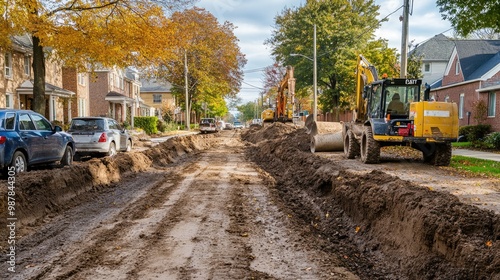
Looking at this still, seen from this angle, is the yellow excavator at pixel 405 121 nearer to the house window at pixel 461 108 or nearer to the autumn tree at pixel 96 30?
the autumn tree at pixel 96 30

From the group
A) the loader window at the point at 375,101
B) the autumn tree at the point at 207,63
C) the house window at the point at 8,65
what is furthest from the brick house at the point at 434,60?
the house window at the point at 8,65

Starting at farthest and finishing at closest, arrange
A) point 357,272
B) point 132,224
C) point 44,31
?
point 44,31
point 132,224
point 357,272

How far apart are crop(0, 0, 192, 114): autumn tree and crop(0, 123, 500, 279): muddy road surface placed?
30.7 ft

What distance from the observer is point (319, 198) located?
9609 mm

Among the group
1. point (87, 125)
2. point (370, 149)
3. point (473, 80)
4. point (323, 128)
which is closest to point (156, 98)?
point (473, 80)

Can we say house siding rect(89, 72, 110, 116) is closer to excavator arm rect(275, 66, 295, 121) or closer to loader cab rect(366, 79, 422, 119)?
excavator arm rect(275, 66, 295, 121)

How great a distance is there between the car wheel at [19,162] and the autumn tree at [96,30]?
909cm

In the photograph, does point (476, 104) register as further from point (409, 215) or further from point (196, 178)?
point (409, 215)

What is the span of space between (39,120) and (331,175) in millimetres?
8308

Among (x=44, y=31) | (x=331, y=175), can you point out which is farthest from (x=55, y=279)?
(x=44, y=31)

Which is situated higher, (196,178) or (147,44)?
(147,44)

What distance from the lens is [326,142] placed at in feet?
59.9

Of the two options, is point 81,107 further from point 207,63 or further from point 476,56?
point 476,56

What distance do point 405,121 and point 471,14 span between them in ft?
17.2
